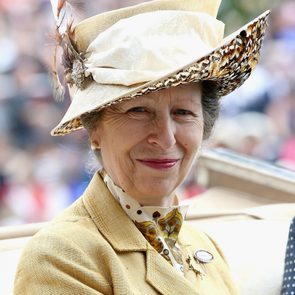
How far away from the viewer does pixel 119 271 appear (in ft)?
4.98

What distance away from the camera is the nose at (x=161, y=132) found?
1597mm

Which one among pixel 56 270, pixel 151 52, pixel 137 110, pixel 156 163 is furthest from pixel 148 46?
pixel 56 270

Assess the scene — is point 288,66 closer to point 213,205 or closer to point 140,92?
point 213,205

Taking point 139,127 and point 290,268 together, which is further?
point 290,268

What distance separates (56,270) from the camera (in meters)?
1.45

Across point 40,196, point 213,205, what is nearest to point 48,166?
point 40,196

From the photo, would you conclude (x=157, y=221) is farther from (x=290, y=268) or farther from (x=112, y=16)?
(x=290, y=268)

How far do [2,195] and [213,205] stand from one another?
1.35 meters

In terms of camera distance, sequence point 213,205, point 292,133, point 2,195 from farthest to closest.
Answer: point 292,133 → point 2,195 → point 213,205

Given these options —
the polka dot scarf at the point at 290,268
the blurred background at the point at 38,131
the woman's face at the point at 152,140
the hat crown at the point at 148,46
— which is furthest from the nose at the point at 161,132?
the blurred background at the point at 38,131

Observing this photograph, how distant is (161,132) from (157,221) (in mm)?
207

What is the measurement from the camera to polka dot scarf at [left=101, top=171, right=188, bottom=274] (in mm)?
1656

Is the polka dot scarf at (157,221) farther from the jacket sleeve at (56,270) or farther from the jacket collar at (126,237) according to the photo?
the jacket sleeve at (56,270)

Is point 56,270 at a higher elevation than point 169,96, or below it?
below
